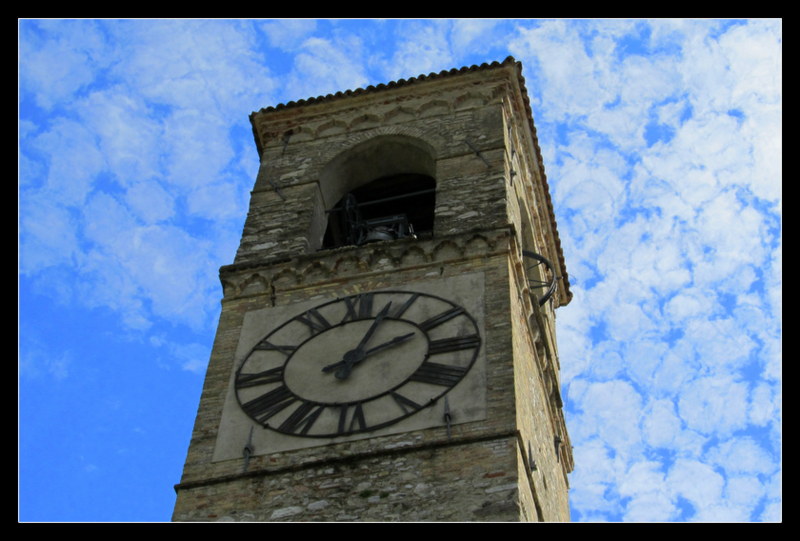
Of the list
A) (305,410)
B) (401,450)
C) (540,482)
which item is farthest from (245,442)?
(540,482)

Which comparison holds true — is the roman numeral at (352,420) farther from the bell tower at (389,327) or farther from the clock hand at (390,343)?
the clock hand at (390,343)

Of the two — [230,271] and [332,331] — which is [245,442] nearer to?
[332,331]

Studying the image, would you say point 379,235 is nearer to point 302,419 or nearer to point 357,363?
point 357,363

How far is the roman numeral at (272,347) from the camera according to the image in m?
11.6

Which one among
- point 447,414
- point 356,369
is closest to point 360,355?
point 356,369

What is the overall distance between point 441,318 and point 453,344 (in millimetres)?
456

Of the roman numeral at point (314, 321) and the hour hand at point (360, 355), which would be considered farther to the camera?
the roman numeral at point (314, 321)

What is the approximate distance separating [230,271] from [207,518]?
3.58 metres

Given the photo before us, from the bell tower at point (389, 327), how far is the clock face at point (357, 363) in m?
0.02

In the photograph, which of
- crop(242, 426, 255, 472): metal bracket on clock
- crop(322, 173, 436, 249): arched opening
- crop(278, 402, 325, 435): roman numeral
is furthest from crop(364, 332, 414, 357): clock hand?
crop(322, 173, 436, 249): arched opening

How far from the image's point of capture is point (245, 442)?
10.7m

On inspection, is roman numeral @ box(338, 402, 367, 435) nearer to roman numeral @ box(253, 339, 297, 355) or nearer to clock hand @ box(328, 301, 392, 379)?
clock hand @ box(328, 301, 392, 379)

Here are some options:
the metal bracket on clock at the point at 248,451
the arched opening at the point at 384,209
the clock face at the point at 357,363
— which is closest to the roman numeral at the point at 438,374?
the clock face at the point at 357,363

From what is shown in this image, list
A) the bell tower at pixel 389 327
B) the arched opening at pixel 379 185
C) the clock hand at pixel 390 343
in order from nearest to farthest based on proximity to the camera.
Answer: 1. the bell tower at pixel 389 327
2. the clock hand at pixel 390 343
3. the arched opening at pixel 379 185
